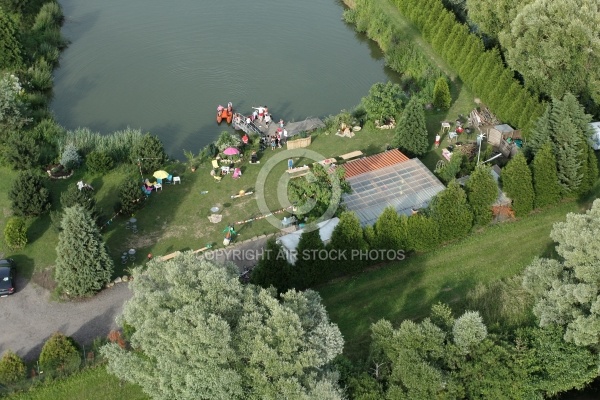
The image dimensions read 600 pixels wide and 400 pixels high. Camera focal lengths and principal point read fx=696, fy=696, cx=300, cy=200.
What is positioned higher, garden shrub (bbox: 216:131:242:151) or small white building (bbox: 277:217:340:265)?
garden shrub (bbox: 216:131:242:151)

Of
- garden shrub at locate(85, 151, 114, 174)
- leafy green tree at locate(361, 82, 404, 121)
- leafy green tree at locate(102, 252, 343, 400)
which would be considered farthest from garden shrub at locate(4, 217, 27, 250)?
leafy green tree at locate(361, 82, 404, 121)

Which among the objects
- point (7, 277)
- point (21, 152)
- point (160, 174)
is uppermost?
point (21, 152)

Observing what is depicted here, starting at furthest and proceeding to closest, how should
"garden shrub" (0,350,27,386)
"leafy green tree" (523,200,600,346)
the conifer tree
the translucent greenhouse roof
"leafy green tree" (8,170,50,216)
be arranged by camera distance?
the translucent greenhouse roof, "leafy green tree" (8,170,50,216), the conifer tree, "leafy green tree" (523,200,600,346), "garden shrub" (0,350,27,386)

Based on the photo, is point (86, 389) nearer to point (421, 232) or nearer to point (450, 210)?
point (421, 232)

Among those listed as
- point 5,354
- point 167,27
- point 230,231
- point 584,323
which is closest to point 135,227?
point 230,231

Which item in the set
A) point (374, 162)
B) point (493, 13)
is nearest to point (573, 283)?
point (374, 162)

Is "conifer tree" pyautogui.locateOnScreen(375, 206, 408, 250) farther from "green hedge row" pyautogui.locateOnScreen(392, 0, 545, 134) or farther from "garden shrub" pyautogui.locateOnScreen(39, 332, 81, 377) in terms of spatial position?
"garden shrub" pyautogui.locateOnScreen(39, 332, 81, 377)

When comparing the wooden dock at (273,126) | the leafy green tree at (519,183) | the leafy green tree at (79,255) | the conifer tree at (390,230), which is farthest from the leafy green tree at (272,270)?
the wooden dock at (273,126)
